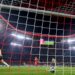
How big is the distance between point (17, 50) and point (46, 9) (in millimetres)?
10508

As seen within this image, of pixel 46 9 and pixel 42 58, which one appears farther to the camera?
pixel 42 58

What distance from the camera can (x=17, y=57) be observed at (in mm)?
16062

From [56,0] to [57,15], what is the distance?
45.4 inches

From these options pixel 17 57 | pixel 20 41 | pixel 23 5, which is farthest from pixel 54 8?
pixel 20 41

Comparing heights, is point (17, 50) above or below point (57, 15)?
below

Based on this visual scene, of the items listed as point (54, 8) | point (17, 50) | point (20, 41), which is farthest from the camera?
point (20, 41)

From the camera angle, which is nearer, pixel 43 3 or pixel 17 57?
pixel 43 3

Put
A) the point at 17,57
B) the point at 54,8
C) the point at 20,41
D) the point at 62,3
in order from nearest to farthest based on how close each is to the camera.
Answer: the point at 54,8, the point at 62,3, the point at 17,57, the point at 20,41

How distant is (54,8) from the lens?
796cm

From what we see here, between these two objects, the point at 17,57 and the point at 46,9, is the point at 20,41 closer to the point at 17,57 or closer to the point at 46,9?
the point at 17,57

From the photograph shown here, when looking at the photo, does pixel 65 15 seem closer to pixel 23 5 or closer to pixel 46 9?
pixel 46 9

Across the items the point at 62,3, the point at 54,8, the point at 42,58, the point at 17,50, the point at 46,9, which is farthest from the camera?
the point at 42,58

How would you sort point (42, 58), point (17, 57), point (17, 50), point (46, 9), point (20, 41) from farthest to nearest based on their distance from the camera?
point (20, 41) → point (42, 58) → point (17, 50) → point (17, 57) → point (46, 9)

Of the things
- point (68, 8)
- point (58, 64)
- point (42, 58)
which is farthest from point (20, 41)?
point (68, 8)
